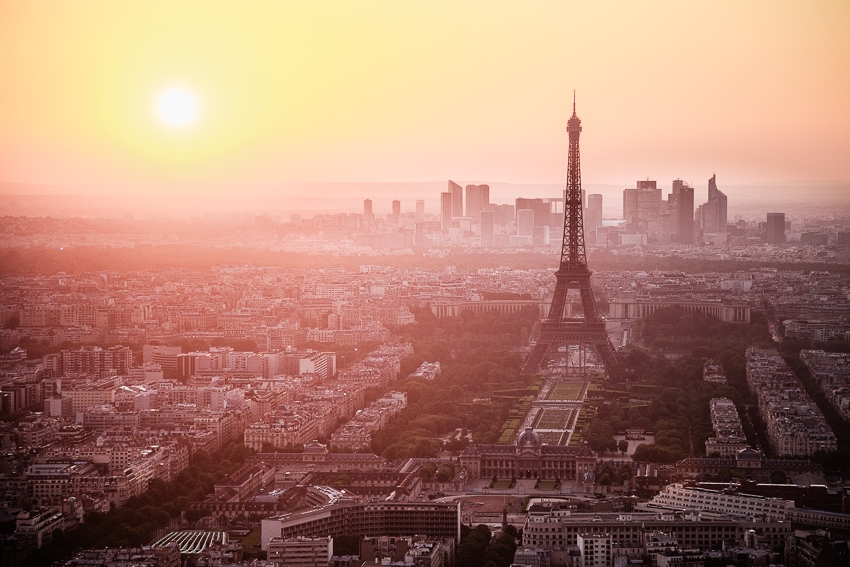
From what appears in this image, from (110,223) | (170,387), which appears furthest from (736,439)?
(110,223)

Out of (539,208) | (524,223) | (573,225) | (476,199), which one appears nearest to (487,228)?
(524,223)

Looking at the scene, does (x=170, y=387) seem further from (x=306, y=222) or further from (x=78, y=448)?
(x=306, y=222)

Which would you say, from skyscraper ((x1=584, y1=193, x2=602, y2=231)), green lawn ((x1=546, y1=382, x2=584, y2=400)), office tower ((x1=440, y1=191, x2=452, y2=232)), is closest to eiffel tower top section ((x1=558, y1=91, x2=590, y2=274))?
green lawn ((x1=546, y1=382, x2=584, y2=400))

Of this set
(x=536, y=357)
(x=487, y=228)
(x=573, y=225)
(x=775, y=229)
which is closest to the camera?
(x=536, y=357)

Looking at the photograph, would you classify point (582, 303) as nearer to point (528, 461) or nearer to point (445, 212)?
point (528, 461)

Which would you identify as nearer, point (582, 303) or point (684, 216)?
point (582, 303)
